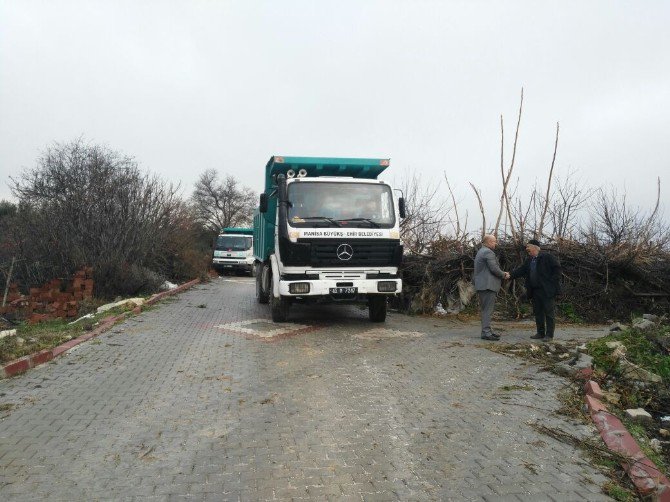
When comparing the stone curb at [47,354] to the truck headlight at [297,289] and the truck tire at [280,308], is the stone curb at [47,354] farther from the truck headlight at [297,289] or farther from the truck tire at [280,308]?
the truck headlight at [297,289]

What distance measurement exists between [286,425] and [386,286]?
15.9 feet

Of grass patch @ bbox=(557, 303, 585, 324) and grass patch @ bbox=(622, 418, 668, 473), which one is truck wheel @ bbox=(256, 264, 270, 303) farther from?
grass patch @ bbox=(622, 418, 668, 473)

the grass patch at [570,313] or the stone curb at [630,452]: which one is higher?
the grass patch at [570,313]

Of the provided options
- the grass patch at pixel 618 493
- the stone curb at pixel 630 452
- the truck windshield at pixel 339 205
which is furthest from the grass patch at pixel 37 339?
the stone curb at pixel 630 452

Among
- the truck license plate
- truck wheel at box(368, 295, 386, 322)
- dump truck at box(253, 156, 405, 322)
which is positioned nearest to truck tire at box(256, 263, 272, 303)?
dump truck at box(253, 156, 405, 322)

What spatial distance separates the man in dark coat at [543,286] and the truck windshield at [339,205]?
247 centimetres

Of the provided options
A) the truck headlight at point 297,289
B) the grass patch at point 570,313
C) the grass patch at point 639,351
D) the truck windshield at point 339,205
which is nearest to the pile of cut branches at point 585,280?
the grass patch at point 570,313

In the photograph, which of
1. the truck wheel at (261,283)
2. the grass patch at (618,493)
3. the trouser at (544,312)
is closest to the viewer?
the grass patch at (618,493)

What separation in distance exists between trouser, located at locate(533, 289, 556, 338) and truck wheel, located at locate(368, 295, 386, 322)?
9.18 ft

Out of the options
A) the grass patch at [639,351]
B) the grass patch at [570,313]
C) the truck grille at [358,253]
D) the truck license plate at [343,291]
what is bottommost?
the grass patch at [639,351]

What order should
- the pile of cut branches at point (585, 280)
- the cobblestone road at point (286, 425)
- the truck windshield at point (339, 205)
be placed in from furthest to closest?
the pile of cut branches at point (585, 280), the truck windshield at point (339, 205), the cobblestone road at point (286, 425)

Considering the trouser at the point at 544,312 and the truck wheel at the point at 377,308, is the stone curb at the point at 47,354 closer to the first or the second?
the truck wheel at the point at 377,308

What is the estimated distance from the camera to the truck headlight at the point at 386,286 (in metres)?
9.01

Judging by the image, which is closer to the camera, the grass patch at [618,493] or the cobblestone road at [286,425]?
the grass patch at [618,493]
